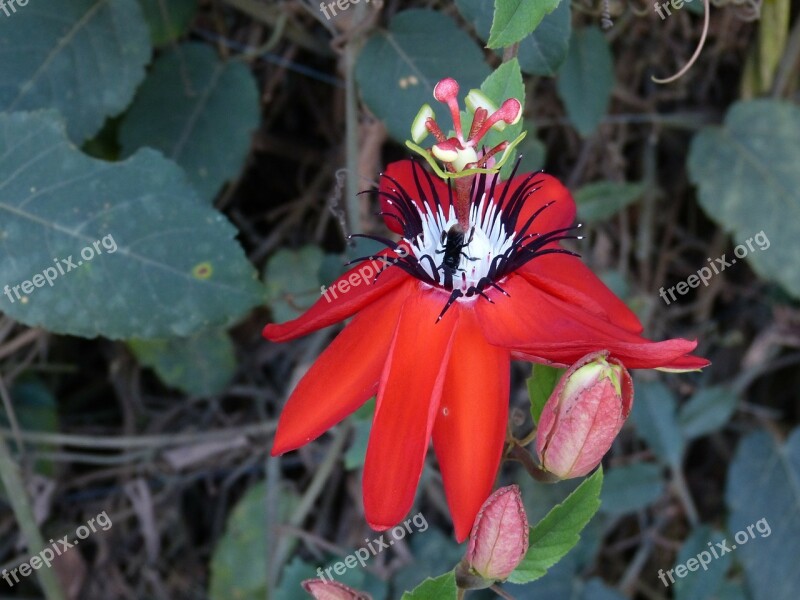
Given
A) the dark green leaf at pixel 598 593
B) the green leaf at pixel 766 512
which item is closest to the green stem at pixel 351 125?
the dark green leaf at pixel 598 593

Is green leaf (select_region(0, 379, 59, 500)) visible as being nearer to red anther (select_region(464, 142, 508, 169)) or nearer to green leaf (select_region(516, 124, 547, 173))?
green leaf (select_region(516, 124, 547, 173))

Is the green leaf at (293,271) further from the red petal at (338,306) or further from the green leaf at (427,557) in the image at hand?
the red petal at (338,306)

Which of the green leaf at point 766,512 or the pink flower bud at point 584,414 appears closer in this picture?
the pink flower bud at point 584,414

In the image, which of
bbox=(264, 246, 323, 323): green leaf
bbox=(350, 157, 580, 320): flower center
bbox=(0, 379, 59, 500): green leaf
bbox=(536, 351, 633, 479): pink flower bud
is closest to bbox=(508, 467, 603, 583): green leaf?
bbox=(536, 351, 633, 479): pink flower bud

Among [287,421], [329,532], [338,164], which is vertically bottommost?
[329,532]

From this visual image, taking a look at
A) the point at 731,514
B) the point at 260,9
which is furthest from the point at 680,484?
the point at 260,9

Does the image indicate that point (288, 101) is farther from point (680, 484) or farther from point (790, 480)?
point (790, 480)

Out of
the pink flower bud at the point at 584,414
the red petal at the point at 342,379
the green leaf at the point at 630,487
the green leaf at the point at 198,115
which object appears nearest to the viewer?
the pink flower bud at the point at 584,414
